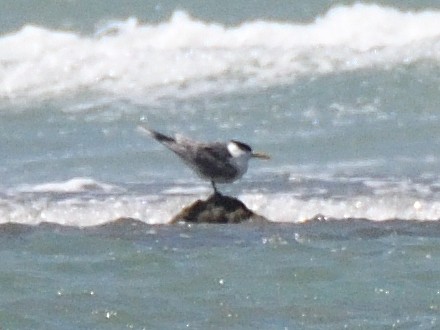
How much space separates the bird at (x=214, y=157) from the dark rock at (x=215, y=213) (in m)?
0.40

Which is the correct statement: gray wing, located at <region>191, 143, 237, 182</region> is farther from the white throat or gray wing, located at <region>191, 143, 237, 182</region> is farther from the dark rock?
the dark rock

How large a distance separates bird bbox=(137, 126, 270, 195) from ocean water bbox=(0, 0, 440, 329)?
30cm

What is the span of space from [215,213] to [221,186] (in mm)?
1552

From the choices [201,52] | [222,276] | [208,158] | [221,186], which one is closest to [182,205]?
[208,158]

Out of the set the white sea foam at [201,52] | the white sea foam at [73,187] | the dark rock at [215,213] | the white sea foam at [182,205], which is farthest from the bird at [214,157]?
the white sea foam at [201,52]

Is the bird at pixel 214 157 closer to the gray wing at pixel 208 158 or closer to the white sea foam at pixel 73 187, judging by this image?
the gray wing at pixel 208 158

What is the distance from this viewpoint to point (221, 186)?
376 inches

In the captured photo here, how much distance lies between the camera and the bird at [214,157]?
334 inches

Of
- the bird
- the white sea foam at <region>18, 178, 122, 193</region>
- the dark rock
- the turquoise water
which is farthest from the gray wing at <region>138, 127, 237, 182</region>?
the white sea foam at <region>18, 178, 122, 193</region>

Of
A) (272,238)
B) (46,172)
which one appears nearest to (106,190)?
(46,172)

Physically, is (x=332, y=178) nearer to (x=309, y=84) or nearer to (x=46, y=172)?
(x=46, y=172)

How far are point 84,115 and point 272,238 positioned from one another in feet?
16.4

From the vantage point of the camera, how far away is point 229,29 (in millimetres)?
14688

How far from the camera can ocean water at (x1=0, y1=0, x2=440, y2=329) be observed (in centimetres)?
655
